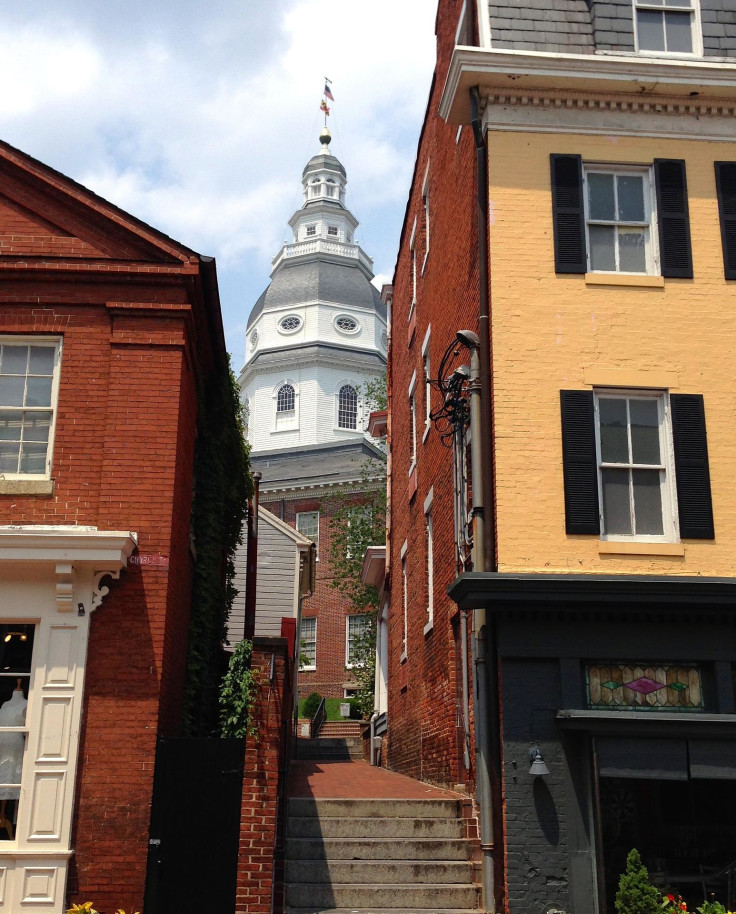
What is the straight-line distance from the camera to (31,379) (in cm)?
1191

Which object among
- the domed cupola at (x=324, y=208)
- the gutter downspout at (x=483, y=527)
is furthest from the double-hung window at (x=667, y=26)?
the domed cupola at (x=324, y=208)

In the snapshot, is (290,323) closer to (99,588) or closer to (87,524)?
(87,524)

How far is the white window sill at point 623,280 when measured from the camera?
39.8 feet

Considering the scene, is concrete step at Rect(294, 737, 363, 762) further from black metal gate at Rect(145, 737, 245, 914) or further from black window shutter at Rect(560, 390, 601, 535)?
black window shutter at Rect(560, 390, 601, 535)

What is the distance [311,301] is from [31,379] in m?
58.4

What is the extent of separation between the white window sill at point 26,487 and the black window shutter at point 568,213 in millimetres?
6251

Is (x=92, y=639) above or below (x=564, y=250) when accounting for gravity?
below

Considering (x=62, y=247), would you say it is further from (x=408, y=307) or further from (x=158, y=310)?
(x=408, y=307)

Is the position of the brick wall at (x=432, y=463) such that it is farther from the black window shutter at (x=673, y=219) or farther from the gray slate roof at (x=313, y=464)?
the gray slate roof at (x=313, y=464)

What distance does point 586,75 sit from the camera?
40.7ft

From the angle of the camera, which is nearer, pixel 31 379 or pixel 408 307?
pixel 31 379

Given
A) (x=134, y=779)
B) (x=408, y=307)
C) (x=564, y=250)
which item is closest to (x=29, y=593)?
(x=134, y=779)

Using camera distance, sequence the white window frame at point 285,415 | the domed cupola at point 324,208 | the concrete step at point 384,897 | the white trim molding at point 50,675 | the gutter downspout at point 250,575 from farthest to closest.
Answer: the domed cupola at point 324,208
the white window frame at point 285,415
the gutter downspout at point 250,575
the concrete step at point 384,897
the white trim molding at point 50,675

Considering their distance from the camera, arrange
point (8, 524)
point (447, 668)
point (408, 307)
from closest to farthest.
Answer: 1. point (8, 524)
2. point (447, 668)
3. point (408, 307)
